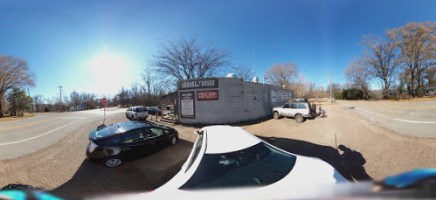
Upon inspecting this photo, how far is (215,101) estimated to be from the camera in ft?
30.5

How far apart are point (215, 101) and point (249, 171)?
7.61 meters

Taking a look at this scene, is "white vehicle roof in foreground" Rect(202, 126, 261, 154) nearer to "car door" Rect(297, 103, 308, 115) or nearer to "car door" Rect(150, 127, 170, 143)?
"car door" Rect(150, 127, 170, 143)

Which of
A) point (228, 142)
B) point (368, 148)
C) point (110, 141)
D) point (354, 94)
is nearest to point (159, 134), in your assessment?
point (110, 141)

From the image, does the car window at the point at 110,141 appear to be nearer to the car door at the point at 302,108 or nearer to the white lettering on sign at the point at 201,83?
the white lettering on sign at the point at 201,83

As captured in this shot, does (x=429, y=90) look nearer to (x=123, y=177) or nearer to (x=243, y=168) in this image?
(x=243, y=168)

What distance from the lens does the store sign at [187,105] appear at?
31.2 feet

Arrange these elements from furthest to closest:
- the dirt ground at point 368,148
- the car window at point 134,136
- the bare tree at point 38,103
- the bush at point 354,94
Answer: the bare tree at point 38,103 < the bush at point 354,94 < the car window at point 134,136 < the dirt ground at point 368,148

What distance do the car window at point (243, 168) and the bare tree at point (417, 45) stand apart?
912 inches

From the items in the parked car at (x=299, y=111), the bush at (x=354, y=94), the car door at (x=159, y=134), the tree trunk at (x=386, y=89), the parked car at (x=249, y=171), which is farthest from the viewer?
the bush at (x=354, y=94)

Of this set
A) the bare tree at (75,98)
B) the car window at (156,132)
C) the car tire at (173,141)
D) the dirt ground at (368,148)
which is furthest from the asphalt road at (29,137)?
the bare tree at (75,98)

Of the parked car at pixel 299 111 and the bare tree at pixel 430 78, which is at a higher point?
the bare tree at pixel 430 78

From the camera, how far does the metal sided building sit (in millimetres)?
9281

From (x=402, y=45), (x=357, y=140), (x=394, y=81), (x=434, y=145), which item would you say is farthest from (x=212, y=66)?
(x=394, y=81)

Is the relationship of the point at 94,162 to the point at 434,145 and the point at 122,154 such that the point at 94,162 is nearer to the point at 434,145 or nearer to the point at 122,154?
the point at 122,154
